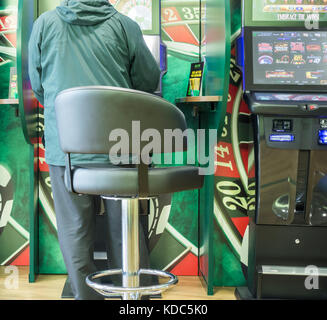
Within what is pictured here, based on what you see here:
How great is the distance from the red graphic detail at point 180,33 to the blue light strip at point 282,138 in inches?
38.9

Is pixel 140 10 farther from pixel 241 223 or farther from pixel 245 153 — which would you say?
pixel 241 223

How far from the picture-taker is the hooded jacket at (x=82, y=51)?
192 centimetres

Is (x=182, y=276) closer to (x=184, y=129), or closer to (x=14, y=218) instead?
(x=14, y=218)

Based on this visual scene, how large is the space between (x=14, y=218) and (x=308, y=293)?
1985 millimetres

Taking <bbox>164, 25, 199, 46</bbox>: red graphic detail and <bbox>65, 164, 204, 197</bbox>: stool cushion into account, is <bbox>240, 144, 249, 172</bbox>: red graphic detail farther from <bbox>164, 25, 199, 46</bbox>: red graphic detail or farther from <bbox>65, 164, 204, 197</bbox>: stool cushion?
<bbox>65, 164, 204, 197</bbox>: stool cushion

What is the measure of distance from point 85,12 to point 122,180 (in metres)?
0.95

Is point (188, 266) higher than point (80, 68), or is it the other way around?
point (80, 68)

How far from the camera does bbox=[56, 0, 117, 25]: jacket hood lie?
1.91 meters

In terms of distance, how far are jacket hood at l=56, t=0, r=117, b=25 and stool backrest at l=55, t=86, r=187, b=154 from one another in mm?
680

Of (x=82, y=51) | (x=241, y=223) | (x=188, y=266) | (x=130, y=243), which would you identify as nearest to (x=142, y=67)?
(x=82, y=51)

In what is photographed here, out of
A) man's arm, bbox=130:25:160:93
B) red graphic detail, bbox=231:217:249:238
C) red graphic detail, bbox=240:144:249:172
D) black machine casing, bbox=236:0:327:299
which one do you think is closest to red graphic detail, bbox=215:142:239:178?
red graphic detail, bbox=240:144:249:172

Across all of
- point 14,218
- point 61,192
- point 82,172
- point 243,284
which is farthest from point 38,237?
point 82,172

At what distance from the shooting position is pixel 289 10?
249cm

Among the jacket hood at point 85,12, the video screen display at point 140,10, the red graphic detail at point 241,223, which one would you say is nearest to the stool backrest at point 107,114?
the jacket hood at point 85,12
